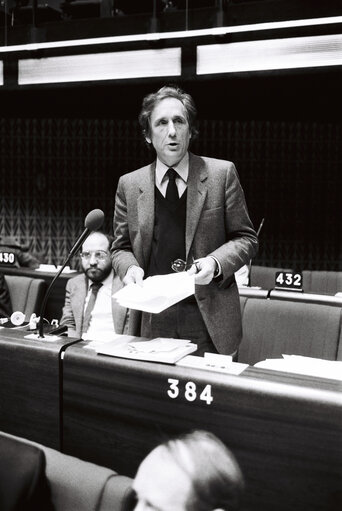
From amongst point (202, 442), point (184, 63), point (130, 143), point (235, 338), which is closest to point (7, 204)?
point (130, 143)

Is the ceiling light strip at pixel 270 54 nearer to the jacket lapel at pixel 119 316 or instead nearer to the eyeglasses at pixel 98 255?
the eyeglasses at pixel 98 255

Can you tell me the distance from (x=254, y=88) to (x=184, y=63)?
27.7 inches

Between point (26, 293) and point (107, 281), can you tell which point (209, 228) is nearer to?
point (107, 281)

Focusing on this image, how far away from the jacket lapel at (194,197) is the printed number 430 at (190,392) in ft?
1.99

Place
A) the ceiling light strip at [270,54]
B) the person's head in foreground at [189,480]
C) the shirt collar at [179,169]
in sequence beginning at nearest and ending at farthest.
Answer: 1. the person's head in foreground at [189,480]
2. the shirt collar at [179,169]
3. the ceiling light strip at [270,54]

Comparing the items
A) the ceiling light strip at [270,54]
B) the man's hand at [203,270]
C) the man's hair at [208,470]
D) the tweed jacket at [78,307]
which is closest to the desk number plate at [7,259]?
the tweed jacket at [78,307]

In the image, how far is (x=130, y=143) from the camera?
23.8ft

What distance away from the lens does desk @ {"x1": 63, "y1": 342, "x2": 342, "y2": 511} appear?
43.2 inches

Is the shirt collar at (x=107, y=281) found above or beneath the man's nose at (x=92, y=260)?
beneath

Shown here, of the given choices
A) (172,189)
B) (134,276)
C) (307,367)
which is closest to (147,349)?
(134,276)

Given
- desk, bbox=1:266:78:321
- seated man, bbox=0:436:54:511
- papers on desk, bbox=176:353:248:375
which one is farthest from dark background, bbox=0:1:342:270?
seated man, bbox=0:436:54:511

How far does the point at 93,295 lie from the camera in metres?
3.29

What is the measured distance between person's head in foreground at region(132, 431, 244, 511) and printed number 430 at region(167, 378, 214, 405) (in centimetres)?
17

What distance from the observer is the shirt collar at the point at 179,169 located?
186cm
